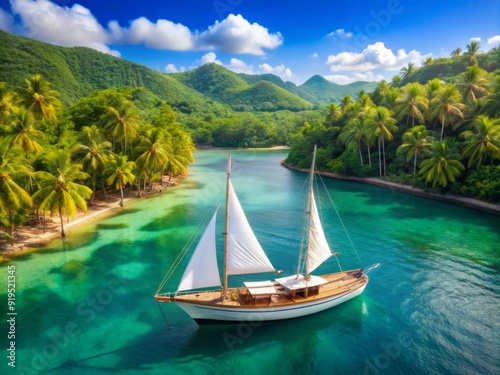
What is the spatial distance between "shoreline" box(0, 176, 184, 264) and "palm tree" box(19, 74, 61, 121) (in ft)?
36.1

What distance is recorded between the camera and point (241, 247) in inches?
631

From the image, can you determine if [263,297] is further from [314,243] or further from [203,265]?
[314,243]

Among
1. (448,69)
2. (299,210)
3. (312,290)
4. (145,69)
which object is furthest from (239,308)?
(145,69)

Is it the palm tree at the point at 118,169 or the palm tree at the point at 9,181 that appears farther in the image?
the palm tree at the point at 118,169

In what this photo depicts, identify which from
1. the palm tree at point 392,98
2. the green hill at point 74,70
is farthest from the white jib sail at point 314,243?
the green hill at point 74,70

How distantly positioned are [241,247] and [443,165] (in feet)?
107

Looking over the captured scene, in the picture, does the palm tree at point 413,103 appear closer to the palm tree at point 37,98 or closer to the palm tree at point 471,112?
the palm tree at point 471,112

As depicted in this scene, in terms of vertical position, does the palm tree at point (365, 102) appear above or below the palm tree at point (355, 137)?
above

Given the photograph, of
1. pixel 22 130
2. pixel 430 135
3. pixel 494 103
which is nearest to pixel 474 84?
pixel 494 103

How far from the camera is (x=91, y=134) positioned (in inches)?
1347

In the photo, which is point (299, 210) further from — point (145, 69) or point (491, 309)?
point (145, 69)

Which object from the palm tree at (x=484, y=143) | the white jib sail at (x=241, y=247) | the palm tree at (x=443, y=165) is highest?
the palm tree at (x=484, y=143)

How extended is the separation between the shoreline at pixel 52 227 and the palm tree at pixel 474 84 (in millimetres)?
46876

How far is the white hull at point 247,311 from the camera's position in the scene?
49.4ft
